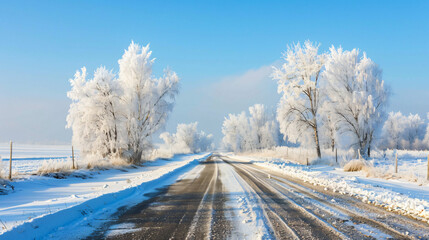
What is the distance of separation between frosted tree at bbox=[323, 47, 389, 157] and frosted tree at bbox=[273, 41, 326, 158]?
1528 millimetres

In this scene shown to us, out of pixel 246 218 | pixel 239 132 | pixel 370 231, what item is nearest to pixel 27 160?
pixel 246 218

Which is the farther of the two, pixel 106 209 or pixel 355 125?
pixel 355 125

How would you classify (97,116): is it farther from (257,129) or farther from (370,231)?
(257,129)

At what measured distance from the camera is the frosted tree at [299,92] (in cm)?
2497

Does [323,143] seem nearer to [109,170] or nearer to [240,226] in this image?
[109,170]

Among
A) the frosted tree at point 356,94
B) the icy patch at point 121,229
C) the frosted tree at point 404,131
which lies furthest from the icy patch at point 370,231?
the frosted tree at point 404,131

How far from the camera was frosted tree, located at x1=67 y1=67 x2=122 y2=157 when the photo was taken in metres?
23.5

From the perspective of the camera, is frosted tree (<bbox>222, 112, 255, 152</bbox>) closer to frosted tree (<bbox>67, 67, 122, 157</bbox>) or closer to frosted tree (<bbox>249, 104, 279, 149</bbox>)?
frosted tree (<bbox>249, 104, 279, 149</bbox>)

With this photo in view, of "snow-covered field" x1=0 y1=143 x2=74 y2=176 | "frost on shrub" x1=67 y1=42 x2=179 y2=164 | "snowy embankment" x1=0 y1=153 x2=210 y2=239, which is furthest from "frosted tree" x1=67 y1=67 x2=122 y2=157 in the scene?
"snowy embankment" x1=0 y1=153 x2=210 y2=239

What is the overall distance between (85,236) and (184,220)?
5.59 feet

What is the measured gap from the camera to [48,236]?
3.93 meters

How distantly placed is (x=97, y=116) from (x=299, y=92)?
66.0 ft

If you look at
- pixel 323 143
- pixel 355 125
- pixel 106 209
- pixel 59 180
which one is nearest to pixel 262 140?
pixel 323 143

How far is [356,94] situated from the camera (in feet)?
75.2
